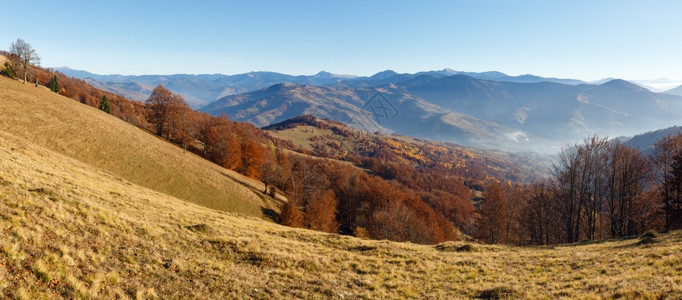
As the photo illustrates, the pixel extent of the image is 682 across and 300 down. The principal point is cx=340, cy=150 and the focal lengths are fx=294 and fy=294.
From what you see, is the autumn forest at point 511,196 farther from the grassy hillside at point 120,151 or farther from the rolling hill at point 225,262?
the rolling hill at point 225,262

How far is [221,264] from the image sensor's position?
58.1 feet

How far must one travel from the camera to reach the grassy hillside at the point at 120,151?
48.6 m

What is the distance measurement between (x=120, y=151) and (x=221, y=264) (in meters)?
51.1

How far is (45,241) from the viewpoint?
44.9 feet

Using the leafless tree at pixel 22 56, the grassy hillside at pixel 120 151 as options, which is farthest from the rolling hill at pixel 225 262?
the leafless tree at pixel 22 56

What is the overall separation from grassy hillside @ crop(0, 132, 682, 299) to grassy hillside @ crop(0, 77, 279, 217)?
1003 inches

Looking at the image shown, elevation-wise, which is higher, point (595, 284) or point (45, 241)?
point (45, 241)

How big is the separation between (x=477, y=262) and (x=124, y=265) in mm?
23700

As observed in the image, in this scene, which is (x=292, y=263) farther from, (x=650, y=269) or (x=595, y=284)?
(x=650, y=269)

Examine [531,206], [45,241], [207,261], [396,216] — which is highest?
[45,241]

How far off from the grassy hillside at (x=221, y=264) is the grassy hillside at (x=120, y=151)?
83.6 feet

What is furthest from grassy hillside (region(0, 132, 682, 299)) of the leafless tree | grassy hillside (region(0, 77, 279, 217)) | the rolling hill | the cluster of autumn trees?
the leafless tree

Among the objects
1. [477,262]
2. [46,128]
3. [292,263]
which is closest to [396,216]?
[477,262]

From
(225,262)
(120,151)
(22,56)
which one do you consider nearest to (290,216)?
(120,151)
